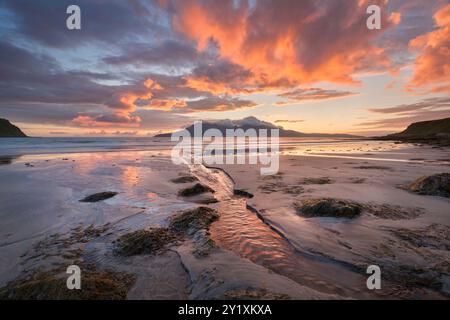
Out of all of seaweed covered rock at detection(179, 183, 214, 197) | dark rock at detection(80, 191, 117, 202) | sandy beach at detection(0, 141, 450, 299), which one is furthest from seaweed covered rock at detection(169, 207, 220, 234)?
dark rock at detection(80, 191, 117, 202)

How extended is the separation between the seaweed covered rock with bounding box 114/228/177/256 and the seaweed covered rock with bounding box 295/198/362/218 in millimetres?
4131

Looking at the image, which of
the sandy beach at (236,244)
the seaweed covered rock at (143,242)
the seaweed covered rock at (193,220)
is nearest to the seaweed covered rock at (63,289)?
the sandy beach at (236,244)

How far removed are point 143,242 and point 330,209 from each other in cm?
539

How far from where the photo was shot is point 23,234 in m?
5.95

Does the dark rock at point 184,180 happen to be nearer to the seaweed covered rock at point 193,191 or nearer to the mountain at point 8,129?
the seaweed covered rock at point 193,191

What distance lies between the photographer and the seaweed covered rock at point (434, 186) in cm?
832

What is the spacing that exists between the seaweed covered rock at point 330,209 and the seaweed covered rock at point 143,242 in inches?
163

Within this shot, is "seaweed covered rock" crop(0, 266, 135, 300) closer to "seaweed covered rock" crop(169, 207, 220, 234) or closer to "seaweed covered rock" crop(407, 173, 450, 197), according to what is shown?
"seaweed covered rock" crop(169, 207, 220, 234)

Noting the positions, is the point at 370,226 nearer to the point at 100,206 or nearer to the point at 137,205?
the point at 137,205

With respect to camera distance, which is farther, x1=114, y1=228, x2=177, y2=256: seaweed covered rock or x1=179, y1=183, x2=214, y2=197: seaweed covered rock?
x1=179, y1=183, x2=214, y2=197: seaweed covered rock

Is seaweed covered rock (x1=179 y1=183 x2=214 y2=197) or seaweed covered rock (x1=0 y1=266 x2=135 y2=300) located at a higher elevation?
seaweed covered rock (x1=179 y1=183 x2=214 y2=197)

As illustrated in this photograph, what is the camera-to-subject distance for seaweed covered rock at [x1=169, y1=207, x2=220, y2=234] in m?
6.18

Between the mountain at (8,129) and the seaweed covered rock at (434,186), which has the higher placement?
the mountain at (8,129)
